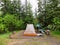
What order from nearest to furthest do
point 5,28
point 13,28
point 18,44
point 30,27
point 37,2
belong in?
point 18,44 → point 30,27 → point 5,28 → point 13,28 → point 37,2

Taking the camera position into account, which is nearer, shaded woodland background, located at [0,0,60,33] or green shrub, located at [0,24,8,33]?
green shrub, located at [0,24,8,33]

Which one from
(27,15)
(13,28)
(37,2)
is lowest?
(13,28)

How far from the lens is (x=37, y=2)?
13.6 m

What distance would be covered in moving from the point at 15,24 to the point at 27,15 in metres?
1.25

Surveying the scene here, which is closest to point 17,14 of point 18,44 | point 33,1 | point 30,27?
point 33,1

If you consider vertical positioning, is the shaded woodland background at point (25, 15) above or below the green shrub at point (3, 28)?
above

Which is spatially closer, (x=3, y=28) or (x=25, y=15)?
(x=3, y=28)

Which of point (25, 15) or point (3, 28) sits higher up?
point (25, 15)

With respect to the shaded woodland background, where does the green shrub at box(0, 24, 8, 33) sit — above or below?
below

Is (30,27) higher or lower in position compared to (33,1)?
lower

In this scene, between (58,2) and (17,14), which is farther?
(17,14)

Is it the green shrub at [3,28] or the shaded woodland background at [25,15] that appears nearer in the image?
the green shrub at [3,28]

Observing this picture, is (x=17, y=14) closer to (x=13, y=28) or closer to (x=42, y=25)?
(x=13, y=28)

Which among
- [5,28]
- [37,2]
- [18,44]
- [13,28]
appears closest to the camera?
[18,44]
